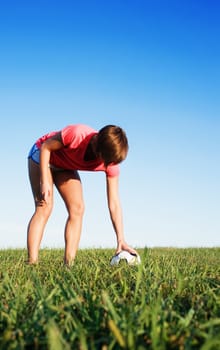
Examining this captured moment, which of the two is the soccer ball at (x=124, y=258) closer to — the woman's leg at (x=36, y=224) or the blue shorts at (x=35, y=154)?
the woman's leg at (x=36, y=224)

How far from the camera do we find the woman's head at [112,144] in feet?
15.7

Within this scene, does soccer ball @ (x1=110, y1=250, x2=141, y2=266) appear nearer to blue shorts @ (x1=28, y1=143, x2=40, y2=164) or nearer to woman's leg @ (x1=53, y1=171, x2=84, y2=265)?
woman's leg @ (x1=53, y1=171, x2=84, y2=265)

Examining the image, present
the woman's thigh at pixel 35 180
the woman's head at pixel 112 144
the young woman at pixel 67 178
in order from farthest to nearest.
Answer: the woman's thigh at pixel 35 180 → the young woman at pixel 67 178 → the woman's head at pixel 112 144

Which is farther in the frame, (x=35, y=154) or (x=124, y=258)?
(x=35, y=154)

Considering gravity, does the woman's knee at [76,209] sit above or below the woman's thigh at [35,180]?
below

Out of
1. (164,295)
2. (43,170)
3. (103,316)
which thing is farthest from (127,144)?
(103,316)

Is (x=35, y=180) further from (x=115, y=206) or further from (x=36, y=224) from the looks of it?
(x=115, y=206)

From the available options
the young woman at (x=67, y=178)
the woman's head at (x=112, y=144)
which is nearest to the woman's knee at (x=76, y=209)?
the young woman at (x=67, y=178)

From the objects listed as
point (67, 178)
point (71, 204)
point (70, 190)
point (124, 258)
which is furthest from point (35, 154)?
point (124, 258)

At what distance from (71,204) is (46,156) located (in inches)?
28.7

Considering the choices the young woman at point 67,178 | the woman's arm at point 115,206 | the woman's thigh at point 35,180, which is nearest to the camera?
the young woman at point 67,178

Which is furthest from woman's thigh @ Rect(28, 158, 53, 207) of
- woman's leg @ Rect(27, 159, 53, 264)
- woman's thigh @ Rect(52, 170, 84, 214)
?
woman's thigh @ Rect(52, 170, 84, 214)

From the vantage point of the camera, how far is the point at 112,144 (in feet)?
15.6

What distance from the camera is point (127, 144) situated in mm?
4926
